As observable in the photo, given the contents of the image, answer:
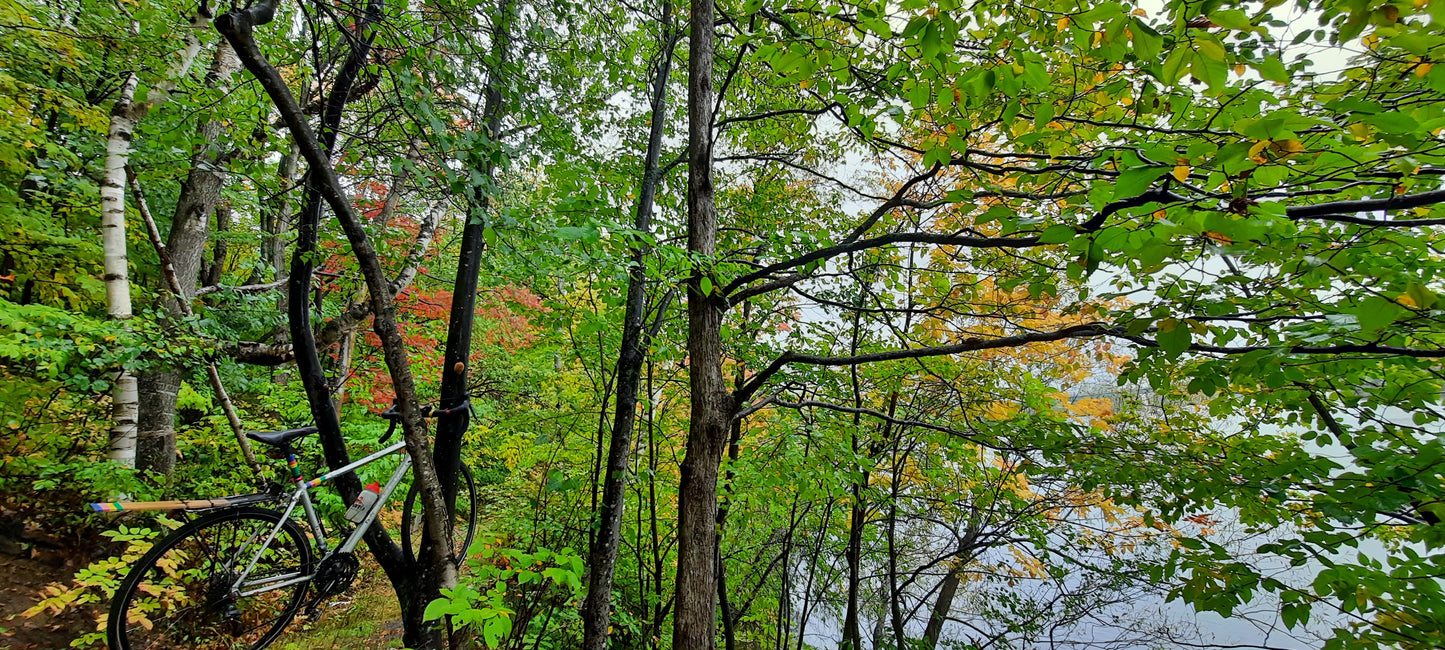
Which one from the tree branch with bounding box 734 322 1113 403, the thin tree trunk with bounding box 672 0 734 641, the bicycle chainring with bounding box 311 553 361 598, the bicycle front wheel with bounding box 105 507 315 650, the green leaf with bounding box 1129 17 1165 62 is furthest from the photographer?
the bicycle chainring with bounding box 311 553 361 598

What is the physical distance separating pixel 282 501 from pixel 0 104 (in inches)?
143

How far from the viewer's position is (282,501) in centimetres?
251

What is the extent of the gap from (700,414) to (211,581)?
2882mm

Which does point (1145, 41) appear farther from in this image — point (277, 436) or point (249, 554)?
point (249, 554)

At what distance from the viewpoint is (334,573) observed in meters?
2.70

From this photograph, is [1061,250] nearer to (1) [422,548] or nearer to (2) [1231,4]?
(2) [1231,4]

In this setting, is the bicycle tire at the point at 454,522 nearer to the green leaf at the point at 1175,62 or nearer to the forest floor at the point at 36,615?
the forest floor at the point at 36,615

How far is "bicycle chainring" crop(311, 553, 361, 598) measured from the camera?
264 cm

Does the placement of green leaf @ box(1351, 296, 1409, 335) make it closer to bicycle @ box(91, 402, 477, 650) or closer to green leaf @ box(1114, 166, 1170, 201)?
green leaf @ box(1114, 166, 1170, 201)

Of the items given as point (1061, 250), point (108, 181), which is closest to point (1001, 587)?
point (1061, 250)

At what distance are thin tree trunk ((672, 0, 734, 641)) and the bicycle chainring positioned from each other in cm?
205

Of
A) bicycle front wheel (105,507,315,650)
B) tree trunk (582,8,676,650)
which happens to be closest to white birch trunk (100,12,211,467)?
bicycle front wheel (105,507,315,650)

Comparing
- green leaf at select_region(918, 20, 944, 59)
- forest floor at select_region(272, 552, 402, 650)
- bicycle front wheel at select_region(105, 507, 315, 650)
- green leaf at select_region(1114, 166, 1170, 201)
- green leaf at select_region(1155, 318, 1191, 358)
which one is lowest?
forest floor at select_region(272, 552, 402, 650)

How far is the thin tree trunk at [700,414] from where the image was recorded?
7.29 feet
